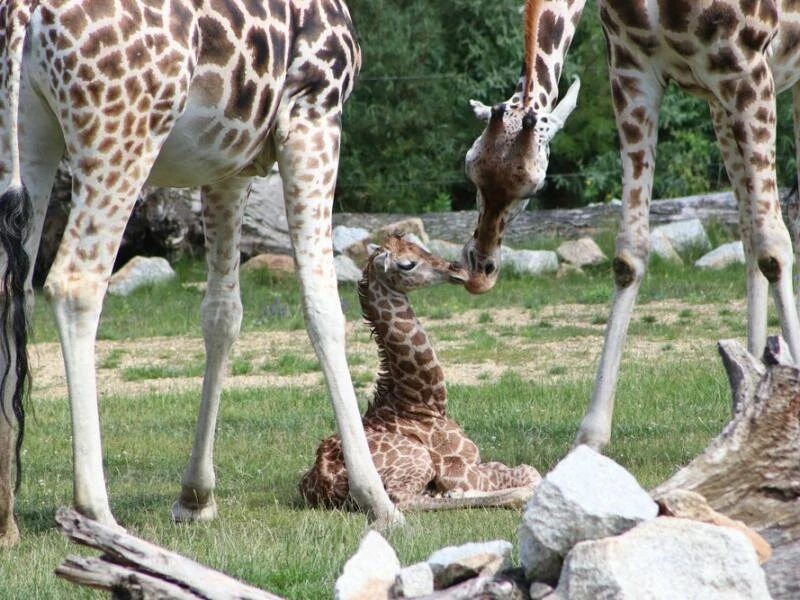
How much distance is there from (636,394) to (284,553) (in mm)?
4201

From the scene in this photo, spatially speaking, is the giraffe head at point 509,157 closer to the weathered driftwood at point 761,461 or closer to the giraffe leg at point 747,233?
the giraffe leg at point 747,233

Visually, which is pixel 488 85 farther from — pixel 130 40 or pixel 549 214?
pixel 130 40

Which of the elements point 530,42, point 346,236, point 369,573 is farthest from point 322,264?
point 346,236

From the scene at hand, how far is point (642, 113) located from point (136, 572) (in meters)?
3.81

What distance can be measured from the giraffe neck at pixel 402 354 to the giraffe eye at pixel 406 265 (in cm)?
13

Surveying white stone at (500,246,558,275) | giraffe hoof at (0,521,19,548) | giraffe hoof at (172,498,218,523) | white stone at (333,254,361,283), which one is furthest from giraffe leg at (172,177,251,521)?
white stone at (500,246,558,275)

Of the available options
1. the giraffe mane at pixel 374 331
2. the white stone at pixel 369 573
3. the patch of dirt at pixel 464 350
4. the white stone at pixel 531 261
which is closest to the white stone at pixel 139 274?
the patch of dirt at pixel 464 350

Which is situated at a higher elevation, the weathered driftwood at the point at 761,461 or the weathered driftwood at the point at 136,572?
the weathered driftwood at the point at 761,461

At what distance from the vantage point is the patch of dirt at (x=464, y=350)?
32.1 feet

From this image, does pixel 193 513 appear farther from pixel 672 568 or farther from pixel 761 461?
pixel 672 568

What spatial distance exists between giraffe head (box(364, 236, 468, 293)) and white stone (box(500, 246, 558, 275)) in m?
9.14

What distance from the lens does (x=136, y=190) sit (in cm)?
469

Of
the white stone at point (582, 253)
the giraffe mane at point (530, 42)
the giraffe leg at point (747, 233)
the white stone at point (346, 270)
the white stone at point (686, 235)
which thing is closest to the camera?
the giraffe mane at point (530, 42)

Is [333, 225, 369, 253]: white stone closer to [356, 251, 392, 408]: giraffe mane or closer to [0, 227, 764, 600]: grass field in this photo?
[0, 227, 764, 600]: grass field
